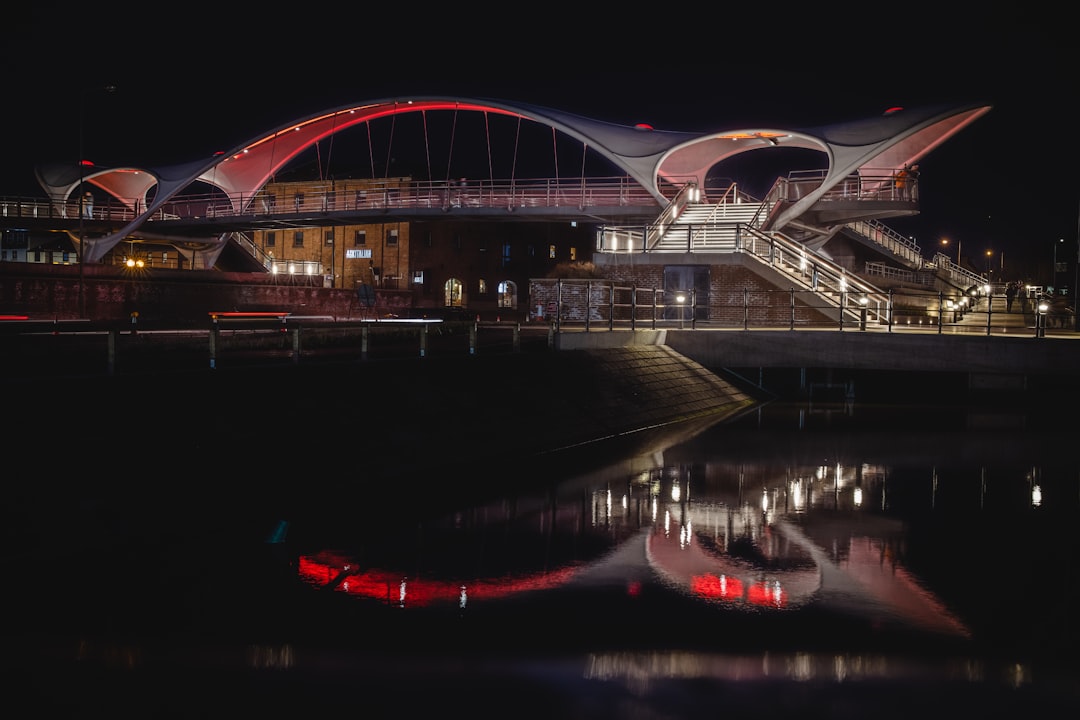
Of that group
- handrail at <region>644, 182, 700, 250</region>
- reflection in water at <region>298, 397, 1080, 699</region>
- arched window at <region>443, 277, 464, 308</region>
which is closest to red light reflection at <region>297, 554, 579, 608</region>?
reflection in water at <region>298, 397, 1080, 699</region>

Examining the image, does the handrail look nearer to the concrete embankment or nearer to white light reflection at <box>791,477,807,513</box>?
the concrete embankment

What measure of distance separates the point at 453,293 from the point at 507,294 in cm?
621

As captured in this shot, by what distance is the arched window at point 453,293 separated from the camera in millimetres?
84125

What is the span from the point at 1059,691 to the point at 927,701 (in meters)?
1.19

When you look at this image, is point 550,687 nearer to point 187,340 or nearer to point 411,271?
point 187,340

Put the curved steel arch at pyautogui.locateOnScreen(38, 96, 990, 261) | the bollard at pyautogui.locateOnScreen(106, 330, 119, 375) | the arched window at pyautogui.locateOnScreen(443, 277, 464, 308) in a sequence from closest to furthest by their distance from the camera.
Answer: the bollard at pyautogui.locateOnScreen(106, 330, 119, 375), the curved steel arch at pyautogui.locateOnScreen(38, 96, 990, 261), the arched window at pyautogui.locateOnScreen(443, 277, 464, 308)

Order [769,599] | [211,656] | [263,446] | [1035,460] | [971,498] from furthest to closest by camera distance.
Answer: [1035,460] < [971,498] < [263,446] < [769,599] < [211,656]

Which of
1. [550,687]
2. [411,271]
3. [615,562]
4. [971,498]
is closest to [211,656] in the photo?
[550,687]

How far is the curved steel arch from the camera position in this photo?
46969 mm

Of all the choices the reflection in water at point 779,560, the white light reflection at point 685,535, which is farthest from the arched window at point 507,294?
the white light reflection at point 685,535

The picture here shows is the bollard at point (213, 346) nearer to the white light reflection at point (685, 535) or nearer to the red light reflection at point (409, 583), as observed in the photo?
the red light reflection at point (409, 583)

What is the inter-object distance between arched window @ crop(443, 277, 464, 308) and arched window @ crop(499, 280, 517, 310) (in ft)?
13.8

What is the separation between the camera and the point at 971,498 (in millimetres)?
15789

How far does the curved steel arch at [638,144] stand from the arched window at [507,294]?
80.3 feet
